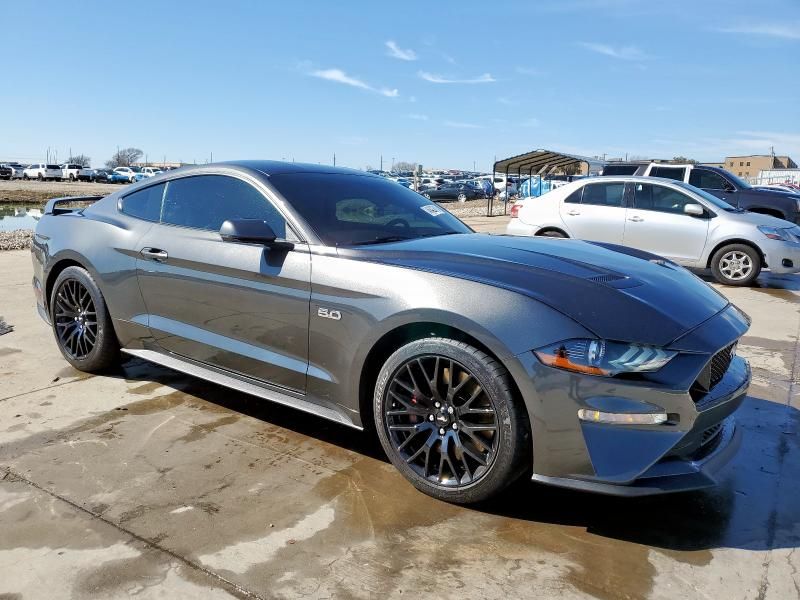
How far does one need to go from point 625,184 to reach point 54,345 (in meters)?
7.60

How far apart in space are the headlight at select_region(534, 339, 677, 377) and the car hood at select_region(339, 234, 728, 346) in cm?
4

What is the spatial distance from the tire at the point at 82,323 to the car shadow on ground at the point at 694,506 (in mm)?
1457

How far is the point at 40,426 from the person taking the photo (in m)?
3.57

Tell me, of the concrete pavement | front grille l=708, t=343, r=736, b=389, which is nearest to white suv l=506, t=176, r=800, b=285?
the concrete pavement

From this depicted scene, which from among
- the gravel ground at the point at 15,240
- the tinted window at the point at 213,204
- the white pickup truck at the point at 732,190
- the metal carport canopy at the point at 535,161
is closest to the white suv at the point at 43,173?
the metal carport canopy at the point at 535,161

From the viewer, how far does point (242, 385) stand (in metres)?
3.50

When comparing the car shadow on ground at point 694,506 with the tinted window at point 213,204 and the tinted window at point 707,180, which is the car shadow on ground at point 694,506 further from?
the tinted window at point 707,180

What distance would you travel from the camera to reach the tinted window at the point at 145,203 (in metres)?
4.09

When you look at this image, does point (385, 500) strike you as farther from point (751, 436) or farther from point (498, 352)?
point (751, 436)

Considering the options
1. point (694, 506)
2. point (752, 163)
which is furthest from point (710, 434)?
point (752, 163)

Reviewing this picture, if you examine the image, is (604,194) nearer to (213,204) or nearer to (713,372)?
(213,204)

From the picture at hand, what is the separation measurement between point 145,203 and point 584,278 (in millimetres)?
2820

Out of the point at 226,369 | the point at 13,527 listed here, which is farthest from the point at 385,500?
the point at 13,527

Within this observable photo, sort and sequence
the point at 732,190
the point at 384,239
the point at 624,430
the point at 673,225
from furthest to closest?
the point at 732,190 → the point at 673,225 → the point at 384,239 → the point at 624,430
